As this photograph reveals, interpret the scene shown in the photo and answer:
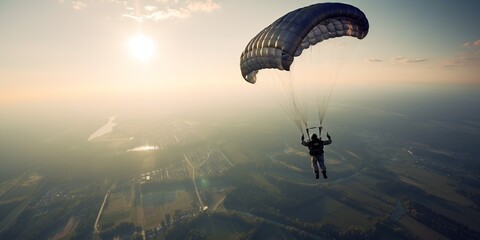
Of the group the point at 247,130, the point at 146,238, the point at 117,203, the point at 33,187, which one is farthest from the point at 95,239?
the point at 247,130

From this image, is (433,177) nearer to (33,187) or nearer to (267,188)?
(267,188)

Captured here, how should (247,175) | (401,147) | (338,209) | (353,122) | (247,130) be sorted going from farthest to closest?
(353,122), (247,130), (401,147), (247,175), (338,209)

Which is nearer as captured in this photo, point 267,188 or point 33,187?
point 267,188

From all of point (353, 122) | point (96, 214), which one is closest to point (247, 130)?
point (353, 122)

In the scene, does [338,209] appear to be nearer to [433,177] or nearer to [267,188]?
[267,188]

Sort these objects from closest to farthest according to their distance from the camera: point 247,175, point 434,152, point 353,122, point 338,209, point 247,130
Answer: point 338,209 < point 247,175 < point 434,152 < point 247,130 < point 353,122

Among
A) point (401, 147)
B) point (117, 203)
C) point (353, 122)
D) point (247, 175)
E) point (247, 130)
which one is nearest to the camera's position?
point (117, 203)
